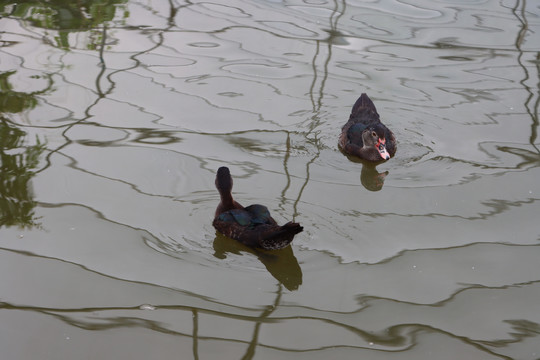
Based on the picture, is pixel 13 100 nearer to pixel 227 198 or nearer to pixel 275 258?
Result: pixel 227 198

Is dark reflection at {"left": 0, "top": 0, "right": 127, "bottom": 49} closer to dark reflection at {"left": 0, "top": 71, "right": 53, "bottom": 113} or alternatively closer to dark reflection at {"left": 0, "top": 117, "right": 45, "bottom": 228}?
dark reflection at {"left": 0, "top": 71, "right": 53, "bottom": 113}

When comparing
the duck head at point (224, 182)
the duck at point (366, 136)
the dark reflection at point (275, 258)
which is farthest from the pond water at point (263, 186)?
the duck head at point (224, 182)

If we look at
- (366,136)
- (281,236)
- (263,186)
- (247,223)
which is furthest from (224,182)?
(366,136)

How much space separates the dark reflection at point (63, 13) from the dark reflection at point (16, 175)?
8.92ft

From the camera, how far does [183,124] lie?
729 cm

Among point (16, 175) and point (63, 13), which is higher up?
point (63, 13)

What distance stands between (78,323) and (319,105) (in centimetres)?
392

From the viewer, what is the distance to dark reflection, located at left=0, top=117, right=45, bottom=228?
571 cm

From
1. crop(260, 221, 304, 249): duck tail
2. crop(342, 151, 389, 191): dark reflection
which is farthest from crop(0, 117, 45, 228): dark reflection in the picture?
crop(342, 151, 389, 191): dark reflection

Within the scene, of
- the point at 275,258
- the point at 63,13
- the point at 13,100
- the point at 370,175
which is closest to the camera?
the point at 275,258

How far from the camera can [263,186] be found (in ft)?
20.3

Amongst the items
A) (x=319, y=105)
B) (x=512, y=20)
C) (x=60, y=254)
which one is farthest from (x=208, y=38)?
(x=60, y=254)

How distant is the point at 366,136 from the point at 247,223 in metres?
1.81

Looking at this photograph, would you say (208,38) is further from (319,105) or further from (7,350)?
(7,350)
